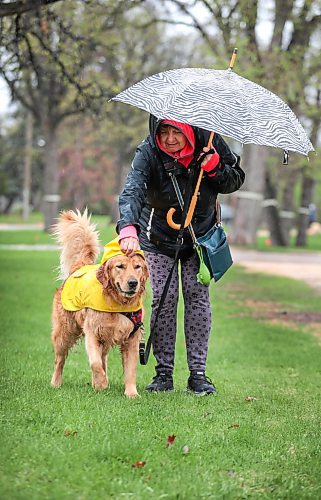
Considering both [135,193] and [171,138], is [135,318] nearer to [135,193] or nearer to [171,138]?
[135,193]

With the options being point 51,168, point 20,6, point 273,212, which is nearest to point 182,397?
point 20,6

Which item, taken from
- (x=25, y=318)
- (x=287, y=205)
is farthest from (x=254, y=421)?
(x=287, y=205)

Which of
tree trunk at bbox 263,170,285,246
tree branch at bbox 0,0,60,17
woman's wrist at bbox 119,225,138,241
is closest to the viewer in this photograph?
woman's wrist at bbox 119,225,138,241

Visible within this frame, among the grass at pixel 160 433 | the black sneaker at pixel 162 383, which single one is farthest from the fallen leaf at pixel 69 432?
the black sneaker at pixel 162 383

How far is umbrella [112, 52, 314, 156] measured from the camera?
5918 millimetres

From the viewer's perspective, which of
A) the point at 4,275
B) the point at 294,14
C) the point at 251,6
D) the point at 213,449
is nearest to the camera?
the point at 213,449

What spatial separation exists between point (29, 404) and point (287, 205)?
101 ft

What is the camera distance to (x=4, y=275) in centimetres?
1756

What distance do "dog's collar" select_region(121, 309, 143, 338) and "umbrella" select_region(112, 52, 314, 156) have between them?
1.44 m

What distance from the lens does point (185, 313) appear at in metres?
6.73

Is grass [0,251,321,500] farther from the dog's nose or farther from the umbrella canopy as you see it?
the umbrella canopy

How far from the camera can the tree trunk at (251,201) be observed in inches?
1107

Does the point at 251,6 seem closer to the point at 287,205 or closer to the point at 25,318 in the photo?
the point at 25,318

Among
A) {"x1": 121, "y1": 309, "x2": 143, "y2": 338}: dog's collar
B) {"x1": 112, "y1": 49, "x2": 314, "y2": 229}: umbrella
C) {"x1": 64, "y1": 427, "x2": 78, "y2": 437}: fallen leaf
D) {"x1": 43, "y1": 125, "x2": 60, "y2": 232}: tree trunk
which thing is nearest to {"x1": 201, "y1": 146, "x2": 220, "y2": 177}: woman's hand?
{"x1": 112, "y1": 49, "x2": 314, "y2": 229}: umbrella
